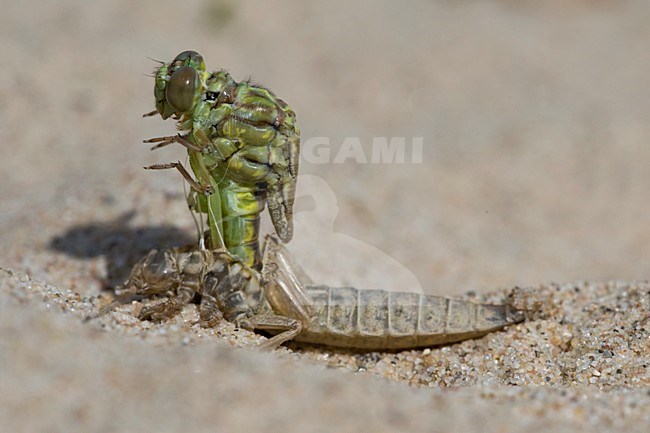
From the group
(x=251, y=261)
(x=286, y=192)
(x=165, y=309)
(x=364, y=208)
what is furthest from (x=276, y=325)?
(x=364, y=208)

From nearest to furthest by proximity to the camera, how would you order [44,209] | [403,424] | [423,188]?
[403,424] → [44,209] → [423,188]

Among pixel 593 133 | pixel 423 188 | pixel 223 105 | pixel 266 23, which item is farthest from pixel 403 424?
pixel 266 23

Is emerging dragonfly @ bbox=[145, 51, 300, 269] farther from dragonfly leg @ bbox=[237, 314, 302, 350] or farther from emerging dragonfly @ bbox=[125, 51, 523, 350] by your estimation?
dragonfly leg @ bbox=[237, 314, 302, 350]

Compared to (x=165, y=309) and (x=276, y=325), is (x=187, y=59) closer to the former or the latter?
(x=165, y=309)

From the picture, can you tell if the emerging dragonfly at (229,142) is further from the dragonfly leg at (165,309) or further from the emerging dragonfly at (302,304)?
the dragonfly leg at (165,309)

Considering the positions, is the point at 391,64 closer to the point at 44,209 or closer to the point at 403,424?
the point at 44,209

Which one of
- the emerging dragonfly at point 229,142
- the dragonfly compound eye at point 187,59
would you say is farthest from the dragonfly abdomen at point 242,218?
the dragonfly compound eye at point 187,59
